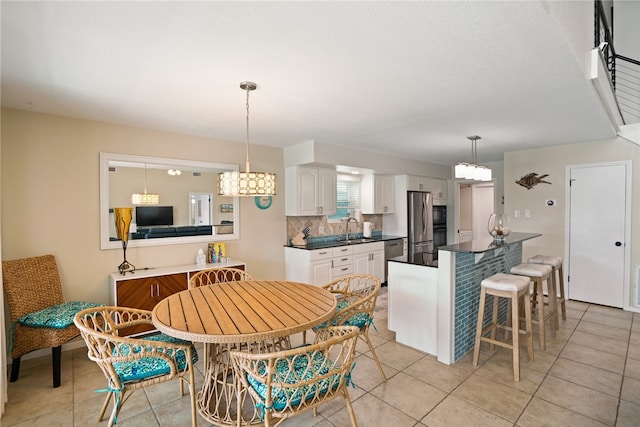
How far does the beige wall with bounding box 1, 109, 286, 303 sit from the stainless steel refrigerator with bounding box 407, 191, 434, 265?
155 inches

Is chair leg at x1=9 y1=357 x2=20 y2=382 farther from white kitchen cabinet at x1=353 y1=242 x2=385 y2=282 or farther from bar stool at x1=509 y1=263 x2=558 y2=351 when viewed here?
bar stool at x1=509 y1=263 x2=558 y2=351

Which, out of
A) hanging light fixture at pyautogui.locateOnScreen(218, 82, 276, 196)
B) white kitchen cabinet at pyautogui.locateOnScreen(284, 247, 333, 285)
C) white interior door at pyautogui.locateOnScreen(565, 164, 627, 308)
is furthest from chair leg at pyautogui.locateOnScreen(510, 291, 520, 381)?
white interior door at pyautogui.locateOnScreen(565, 164, 627, 308)

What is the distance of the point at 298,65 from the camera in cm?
209

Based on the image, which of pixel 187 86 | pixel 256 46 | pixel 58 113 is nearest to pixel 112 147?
pixel 58 113

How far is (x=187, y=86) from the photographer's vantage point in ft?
7.99

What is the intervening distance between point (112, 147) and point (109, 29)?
212 centimetres

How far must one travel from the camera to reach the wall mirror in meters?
3.44

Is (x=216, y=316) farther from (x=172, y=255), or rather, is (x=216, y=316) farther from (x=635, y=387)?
(x=635, y=387)

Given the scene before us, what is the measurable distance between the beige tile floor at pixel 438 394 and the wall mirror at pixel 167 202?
1353 mm

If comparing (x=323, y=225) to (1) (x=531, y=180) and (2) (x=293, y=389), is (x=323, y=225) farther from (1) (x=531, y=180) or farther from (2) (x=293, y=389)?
(2) (x=293, y=389)

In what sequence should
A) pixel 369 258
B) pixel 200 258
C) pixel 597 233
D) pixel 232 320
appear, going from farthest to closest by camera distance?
1. pixel 369 258
2. pixel 597 233
3. pixel 200 258
4. pixel 232 320

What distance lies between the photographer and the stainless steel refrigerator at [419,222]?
6.10 m

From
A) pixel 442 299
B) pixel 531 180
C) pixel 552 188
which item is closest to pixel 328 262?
pixel 442 299

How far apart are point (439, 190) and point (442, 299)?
441 centimetres
